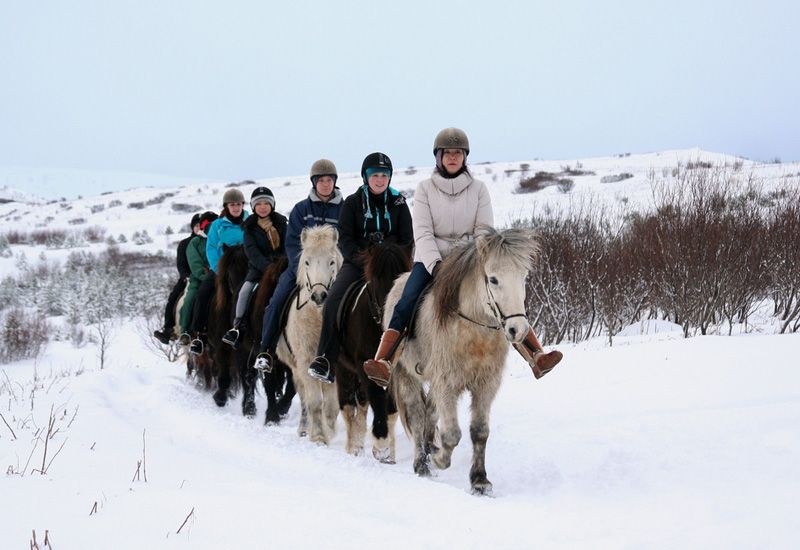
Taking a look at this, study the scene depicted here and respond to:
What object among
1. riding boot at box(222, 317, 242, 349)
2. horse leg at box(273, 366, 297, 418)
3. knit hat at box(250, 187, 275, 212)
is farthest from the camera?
knit hat at box(250, 187, 275, 212)

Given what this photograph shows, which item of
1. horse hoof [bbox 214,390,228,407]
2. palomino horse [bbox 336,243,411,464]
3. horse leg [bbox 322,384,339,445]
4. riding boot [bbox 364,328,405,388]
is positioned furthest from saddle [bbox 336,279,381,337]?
horse hoof [bbox 214,390,228,407]

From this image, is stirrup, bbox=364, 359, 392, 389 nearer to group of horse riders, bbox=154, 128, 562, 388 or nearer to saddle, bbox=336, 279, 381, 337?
group of horse riders, bbox=154, 128, 562, 388

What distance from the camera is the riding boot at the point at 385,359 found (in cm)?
505

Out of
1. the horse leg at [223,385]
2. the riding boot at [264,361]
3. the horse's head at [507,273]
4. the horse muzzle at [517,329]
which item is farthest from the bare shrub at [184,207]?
the horse muzzle at [517,329]

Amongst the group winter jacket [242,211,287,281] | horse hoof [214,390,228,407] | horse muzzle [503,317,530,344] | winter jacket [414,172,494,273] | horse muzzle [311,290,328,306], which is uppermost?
winter jacket [414,172,494,273]

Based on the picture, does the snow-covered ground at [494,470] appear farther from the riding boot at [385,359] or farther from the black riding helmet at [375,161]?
the black riding helmet at [375,161]

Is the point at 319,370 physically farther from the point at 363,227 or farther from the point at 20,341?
the point at 20,341

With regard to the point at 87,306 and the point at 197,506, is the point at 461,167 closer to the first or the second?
the point at 197,506

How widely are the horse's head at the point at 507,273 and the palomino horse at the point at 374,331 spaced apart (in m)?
1.65

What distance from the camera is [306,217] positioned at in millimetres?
7445

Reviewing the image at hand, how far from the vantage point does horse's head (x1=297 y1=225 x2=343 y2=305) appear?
6.38 meters

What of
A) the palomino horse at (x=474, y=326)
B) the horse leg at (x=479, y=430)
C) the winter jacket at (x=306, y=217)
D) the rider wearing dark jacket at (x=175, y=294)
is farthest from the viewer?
the rider wearing dark jacket at (x=175, y=294)

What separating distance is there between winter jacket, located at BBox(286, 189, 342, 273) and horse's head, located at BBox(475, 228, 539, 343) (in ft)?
10.5

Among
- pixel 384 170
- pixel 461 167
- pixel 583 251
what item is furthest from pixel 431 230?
pixel 583 251
